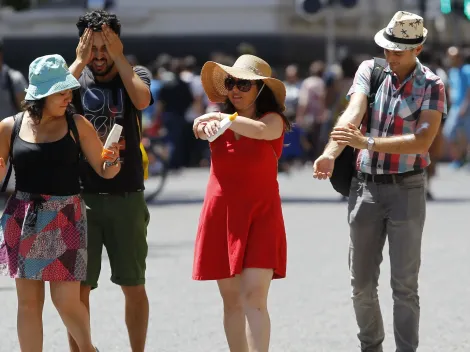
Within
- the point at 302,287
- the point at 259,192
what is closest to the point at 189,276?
the point at 302,287

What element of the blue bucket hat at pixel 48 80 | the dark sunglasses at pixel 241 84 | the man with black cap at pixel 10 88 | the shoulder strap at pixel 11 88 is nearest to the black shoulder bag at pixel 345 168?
the dark sunglasses at pixel 241 84

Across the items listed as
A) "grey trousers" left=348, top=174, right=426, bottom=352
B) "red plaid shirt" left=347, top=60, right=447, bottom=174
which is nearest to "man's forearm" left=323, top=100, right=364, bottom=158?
"red plaid shirt" left=347, top=60, right=447, bottom=174

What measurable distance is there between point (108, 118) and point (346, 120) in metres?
1.18

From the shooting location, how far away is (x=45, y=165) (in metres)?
6.64

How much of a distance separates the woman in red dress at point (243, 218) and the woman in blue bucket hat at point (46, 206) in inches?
20.2

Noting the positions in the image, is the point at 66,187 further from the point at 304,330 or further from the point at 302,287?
the point at 302,287

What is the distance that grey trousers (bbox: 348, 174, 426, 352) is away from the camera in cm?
714

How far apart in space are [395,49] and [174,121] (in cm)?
1724

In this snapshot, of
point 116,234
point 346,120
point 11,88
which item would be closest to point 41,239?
point 116,234

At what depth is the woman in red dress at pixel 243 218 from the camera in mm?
6781

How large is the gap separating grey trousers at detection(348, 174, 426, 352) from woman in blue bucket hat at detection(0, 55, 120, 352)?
127 cm

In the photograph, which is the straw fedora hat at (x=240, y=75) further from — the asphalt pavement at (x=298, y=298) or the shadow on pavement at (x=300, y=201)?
the shadow on pavement at (x=300, y=201)

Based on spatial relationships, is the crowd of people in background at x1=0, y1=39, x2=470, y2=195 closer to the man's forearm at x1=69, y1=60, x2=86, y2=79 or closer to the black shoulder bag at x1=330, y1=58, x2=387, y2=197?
the black shoulder bag at x1=330, y1=58, x2=387, y2=197

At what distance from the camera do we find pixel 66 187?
6.71m
